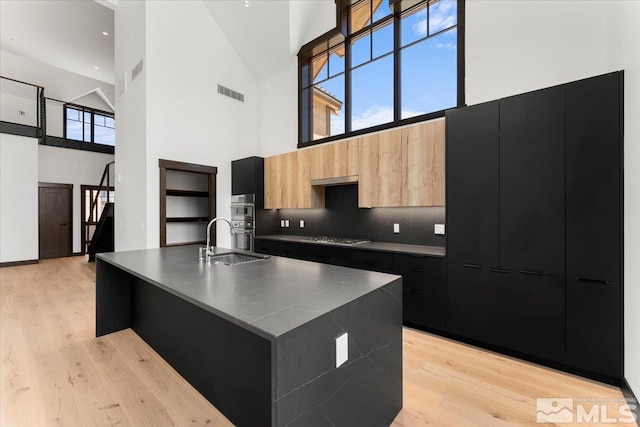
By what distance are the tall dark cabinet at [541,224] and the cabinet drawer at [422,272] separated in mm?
109

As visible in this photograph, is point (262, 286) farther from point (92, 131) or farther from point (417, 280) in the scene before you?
point (92, 131)

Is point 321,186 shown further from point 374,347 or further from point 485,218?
point 374,347

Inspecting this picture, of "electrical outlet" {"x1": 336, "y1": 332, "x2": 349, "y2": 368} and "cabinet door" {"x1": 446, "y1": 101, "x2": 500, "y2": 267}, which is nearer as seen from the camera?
"electrical outlet" {"x1": 336, "y1": 332, "x2": 349, "y2": 368}

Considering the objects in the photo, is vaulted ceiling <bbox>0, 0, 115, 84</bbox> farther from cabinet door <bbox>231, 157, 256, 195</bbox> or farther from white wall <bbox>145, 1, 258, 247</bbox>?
→ cabinet door <bbox>231, 157, 256, 195</bbox>

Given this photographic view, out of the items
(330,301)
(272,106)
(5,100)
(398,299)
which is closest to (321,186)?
(272,106)

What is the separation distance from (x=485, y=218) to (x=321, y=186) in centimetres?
255

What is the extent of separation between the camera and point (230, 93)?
5672mm

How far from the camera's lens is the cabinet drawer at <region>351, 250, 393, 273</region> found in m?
3.28

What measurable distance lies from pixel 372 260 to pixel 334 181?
135 centimetres

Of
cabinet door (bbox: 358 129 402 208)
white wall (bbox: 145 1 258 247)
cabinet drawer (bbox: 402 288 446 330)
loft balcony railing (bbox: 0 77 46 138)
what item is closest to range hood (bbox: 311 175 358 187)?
cabinet door (bbox: 358 129 402 208)

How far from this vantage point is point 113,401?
1959mm

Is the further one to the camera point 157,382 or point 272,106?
point 272,106
